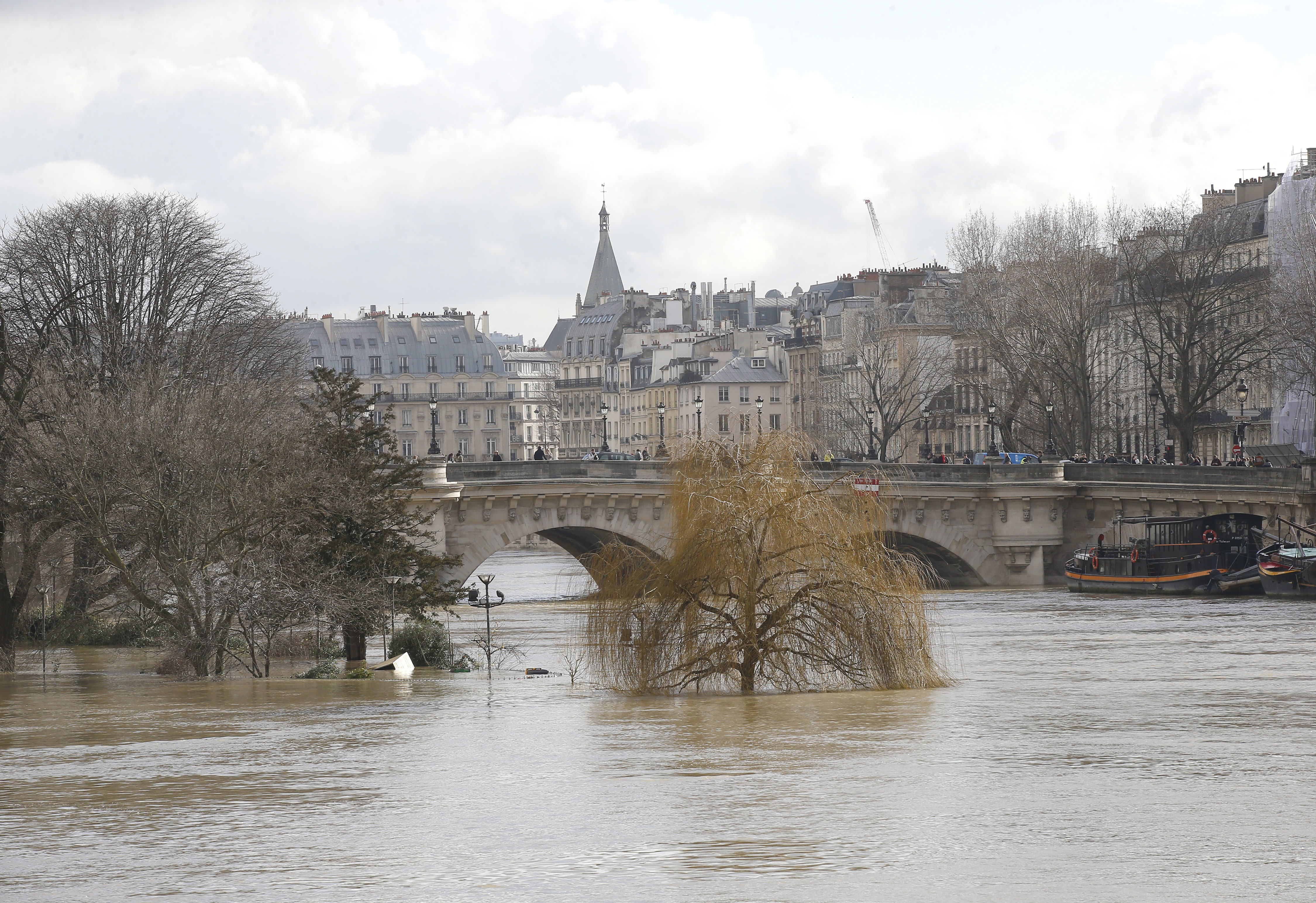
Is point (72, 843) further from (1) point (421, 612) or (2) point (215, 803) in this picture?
(1) point (421, 612)

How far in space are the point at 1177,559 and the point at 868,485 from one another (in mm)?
34637

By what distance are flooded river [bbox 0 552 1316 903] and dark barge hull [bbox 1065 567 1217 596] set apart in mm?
26003

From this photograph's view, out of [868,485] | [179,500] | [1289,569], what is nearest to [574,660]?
[179,500]

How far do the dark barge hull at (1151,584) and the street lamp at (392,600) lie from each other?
90.3 ft

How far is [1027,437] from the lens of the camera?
82500 millimetres

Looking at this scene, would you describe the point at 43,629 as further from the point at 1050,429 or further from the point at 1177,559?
the point at 1050,429

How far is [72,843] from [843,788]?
7516 mm

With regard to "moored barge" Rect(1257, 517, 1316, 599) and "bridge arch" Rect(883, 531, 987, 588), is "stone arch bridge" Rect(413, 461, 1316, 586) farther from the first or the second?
"moored barge" Rect(1257, 517, 1316, 599)

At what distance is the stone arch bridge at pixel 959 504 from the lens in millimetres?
58906

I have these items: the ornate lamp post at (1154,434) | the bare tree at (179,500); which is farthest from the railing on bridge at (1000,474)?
the bare tree at (179,500)

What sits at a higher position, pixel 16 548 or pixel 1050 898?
pixel 16 548

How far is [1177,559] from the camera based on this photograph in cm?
6241

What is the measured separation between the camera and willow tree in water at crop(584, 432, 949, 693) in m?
29.1

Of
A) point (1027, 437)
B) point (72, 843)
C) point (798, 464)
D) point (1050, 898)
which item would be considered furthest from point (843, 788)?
point (1027, 437)
